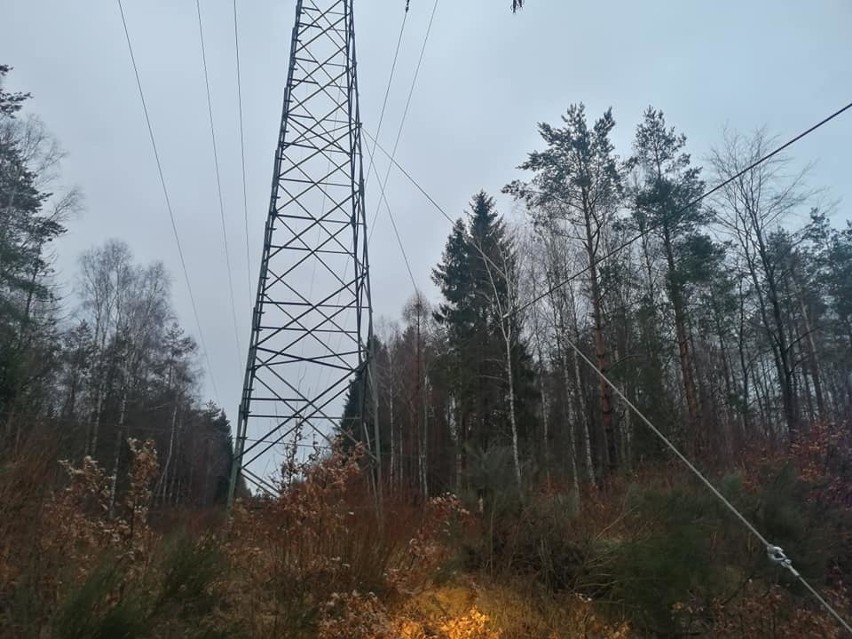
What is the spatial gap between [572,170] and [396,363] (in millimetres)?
13520

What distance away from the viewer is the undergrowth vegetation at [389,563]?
10.2 ft

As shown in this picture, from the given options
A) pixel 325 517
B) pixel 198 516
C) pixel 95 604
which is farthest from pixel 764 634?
pixel 95 604

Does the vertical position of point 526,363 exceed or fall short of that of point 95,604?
it exceeds it

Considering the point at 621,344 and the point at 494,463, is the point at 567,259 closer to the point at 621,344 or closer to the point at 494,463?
the point at 621,344

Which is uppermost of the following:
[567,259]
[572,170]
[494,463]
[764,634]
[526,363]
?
[572,170]

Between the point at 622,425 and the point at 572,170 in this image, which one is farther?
the point at 622,425

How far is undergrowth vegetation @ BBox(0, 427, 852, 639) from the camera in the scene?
311 centimetres

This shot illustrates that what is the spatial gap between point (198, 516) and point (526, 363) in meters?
19.6

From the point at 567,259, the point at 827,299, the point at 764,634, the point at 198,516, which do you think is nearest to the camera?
the point at 198,516

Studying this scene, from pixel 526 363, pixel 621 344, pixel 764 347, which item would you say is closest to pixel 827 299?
pixel 764 347

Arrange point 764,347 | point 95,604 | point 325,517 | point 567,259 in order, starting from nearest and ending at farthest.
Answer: point 95,604
point 325,517
point 567,259
point 764,347

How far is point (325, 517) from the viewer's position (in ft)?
13.5

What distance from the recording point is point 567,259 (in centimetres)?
1972

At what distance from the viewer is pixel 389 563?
4.39m
